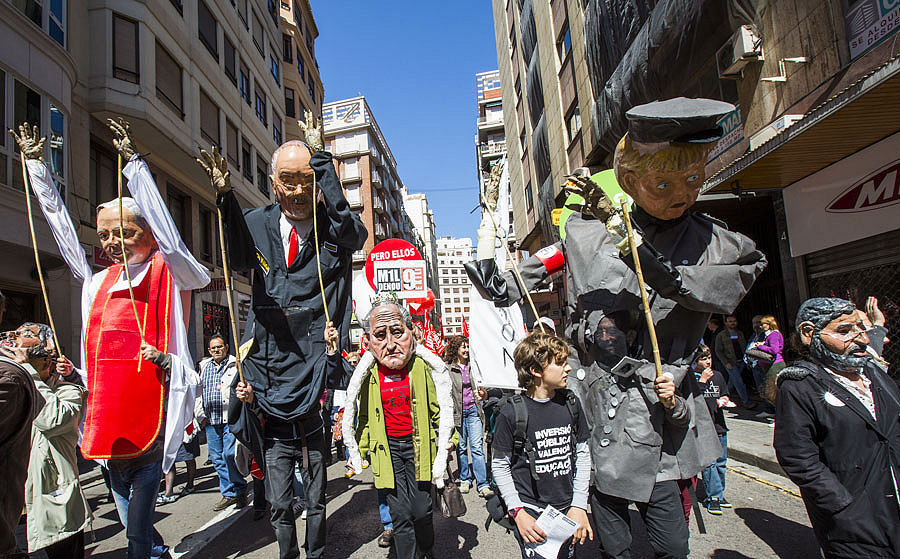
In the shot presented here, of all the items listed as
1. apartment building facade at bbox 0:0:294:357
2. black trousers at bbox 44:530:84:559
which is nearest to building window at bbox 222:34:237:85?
apartment building facade at bbox 0:0:294:357

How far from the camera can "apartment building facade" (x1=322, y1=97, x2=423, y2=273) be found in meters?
49.1

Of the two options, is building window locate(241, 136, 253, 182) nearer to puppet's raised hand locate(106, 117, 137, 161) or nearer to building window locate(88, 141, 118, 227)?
building window locate(88, 141, 118, 227)

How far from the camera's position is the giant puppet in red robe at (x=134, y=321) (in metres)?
3.30

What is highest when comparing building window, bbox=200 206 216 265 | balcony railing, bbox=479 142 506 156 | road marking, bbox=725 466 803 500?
balcony railing, bbox=479 142 506 156

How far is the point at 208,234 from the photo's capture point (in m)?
18.1

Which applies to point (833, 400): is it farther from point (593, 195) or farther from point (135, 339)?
point (135, 339)

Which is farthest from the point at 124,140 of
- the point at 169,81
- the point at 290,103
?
the point at 290,103

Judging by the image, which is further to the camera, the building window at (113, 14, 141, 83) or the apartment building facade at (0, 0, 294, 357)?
the building window at (113, 14, 141, 83)

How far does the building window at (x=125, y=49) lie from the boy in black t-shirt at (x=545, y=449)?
13.5 metres

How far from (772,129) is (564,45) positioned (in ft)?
40.2

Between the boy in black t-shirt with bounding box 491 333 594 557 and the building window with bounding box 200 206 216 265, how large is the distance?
55.0 feet

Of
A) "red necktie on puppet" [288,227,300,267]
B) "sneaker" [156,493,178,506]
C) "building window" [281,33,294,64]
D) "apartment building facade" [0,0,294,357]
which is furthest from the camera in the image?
"building window" [281,33,294,64]

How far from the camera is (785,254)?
855cm

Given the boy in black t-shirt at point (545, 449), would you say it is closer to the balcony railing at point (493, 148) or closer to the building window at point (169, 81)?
the building window at point (169, 81)
